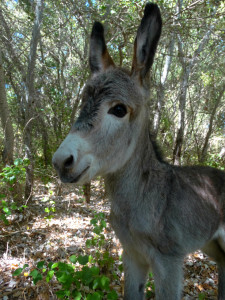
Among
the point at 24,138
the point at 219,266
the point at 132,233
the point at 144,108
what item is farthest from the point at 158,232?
the point at 24,138

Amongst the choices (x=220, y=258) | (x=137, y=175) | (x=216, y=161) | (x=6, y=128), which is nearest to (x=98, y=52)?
(x=137, y=175)

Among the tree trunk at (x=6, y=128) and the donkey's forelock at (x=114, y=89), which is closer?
the donkey's forelock at (x=114, y=89)

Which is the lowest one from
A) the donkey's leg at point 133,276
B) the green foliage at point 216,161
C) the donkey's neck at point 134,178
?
the donkey's leg at point 133,276

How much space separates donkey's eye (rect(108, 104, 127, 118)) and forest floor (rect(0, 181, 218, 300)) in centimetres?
215

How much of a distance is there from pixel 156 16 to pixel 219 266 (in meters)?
3.06

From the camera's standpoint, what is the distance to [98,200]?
7023mm

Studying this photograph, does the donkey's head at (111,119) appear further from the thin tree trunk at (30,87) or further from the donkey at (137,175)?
the thin tree trunk at (30,87)

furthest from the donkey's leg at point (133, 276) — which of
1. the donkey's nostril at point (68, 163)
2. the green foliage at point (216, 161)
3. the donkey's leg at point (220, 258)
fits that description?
the green foliage at point (216, 161)

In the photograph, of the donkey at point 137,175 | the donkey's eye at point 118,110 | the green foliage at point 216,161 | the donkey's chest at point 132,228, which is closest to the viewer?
the donkey at point 137,175

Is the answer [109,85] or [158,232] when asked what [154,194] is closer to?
[158,232]

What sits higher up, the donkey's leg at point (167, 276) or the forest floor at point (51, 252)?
the donkey's leg at point (167, 276)

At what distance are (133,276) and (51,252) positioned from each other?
186 cm

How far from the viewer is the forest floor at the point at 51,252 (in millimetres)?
2947

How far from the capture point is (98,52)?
7.60 feet
